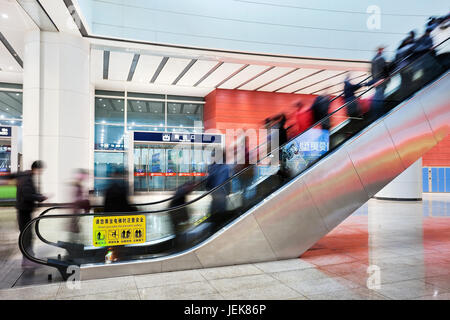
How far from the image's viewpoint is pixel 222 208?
552 centimetres

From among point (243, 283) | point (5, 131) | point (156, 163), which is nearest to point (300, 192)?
point (243, 283)

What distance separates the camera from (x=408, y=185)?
1436 centimetres

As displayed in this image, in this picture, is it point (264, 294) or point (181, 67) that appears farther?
point (181, 67)

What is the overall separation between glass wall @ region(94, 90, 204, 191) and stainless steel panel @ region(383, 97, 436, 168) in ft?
47.1

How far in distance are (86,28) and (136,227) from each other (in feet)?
29.4

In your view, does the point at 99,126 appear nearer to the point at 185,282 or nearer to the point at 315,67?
the point at 315,67

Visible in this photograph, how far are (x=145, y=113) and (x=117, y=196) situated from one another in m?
15.5

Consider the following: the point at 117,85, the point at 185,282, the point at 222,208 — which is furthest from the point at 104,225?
the point at 117,85

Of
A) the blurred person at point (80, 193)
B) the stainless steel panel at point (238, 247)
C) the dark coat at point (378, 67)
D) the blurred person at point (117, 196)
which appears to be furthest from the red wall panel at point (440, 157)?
the blurred person at point (80, 193)

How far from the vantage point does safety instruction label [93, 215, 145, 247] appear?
4352 mm

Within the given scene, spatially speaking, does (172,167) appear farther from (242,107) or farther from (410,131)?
(410,131)

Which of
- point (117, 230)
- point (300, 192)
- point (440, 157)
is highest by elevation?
point (440, 157)

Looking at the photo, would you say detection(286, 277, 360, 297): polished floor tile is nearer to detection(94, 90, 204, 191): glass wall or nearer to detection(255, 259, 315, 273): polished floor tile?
detection(255, 259, 315, 273): polished floor tile

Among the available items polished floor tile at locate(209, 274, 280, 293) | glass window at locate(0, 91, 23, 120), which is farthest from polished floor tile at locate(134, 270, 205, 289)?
glass window at locate(0, 91, 23, 120)
